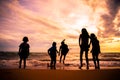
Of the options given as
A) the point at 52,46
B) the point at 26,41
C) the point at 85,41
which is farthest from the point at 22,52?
the point at 85,41

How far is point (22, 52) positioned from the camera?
13.9 metres

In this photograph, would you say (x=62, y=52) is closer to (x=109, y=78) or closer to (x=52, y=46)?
(x=52, y=46)

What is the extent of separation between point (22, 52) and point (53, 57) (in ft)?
11.1

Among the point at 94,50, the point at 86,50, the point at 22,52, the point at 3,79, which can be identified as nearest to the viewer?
the point at 3,79

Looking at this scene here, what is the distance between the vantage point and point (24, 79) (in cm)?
548

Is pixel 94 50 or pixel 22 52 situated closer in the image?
pixel 94 50

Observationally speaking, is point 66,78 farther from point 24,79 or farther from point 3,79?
point 3,79

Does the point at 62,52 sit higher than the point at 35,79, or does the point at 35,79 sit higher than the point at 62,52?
the point at 62,52

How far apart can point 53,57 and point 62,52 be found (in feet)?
4.61

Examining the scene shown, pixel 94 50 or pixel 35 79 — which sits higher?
pixel 94 50

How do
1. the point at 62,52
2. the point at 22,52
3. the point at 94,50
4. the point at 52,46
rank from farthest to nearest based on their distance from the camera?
the point at 62,52, the point at 52,46, the point at 22,52, the point at 94,50

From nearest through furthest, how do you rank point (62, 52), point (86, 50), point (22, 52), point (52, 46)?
point (86, 50) → point (22, 52) → point (52, 46) → point (62, 52)

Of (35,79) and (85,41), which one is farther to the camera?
(85,41)

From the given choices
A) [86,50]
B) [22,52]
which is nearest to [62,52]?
[22,52]
